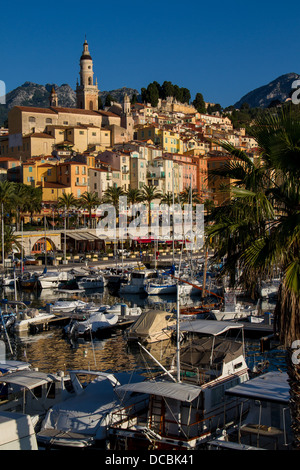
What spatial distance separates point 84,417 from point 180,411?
3.00 m

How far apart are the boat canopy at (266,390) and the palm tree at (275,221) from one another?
3.87 metres

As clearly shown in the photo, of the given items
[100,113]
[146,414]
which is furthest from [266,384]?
[100,113]

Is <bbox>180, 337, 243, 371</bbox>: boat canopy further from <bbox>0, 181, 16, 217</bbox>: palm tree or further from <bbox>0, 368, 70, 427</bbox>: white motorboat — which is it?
<bbox>0, 181, 16, 217</bbox>: palm tree

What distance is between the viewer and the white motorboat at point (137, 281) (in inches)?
2120

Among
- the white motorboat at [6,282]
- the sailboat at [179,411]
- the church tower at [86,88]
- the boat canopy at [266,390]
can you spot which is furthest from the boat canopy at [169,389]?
the church tower at [86,88]

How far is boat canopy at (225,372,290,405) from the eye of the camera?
13352 millimetres

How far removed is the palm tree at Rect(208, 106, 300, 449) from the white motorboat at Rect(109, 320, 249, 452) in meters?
4.74

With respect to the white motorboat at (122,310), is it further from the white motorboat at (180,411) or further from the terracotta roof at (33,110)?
the terracotta roof at (33,110)

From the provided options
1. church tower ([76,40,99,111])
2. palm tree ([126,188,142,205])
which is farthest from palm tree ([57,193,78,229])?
church tower ([76,40,99,111])

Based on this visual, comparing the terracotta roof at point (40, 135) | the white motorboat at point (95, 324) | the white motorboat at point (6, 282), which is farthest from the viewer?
the terracotta roof at point (40, 135)

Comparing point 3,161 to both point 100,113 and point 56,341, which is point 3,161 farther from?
point 56,341

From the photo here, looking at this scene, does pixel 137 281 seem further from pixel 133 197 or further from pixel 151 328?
pixel 133 197

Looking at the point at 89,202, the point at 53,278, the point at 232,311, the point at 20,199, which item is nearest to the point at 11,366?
the point at 232,311
